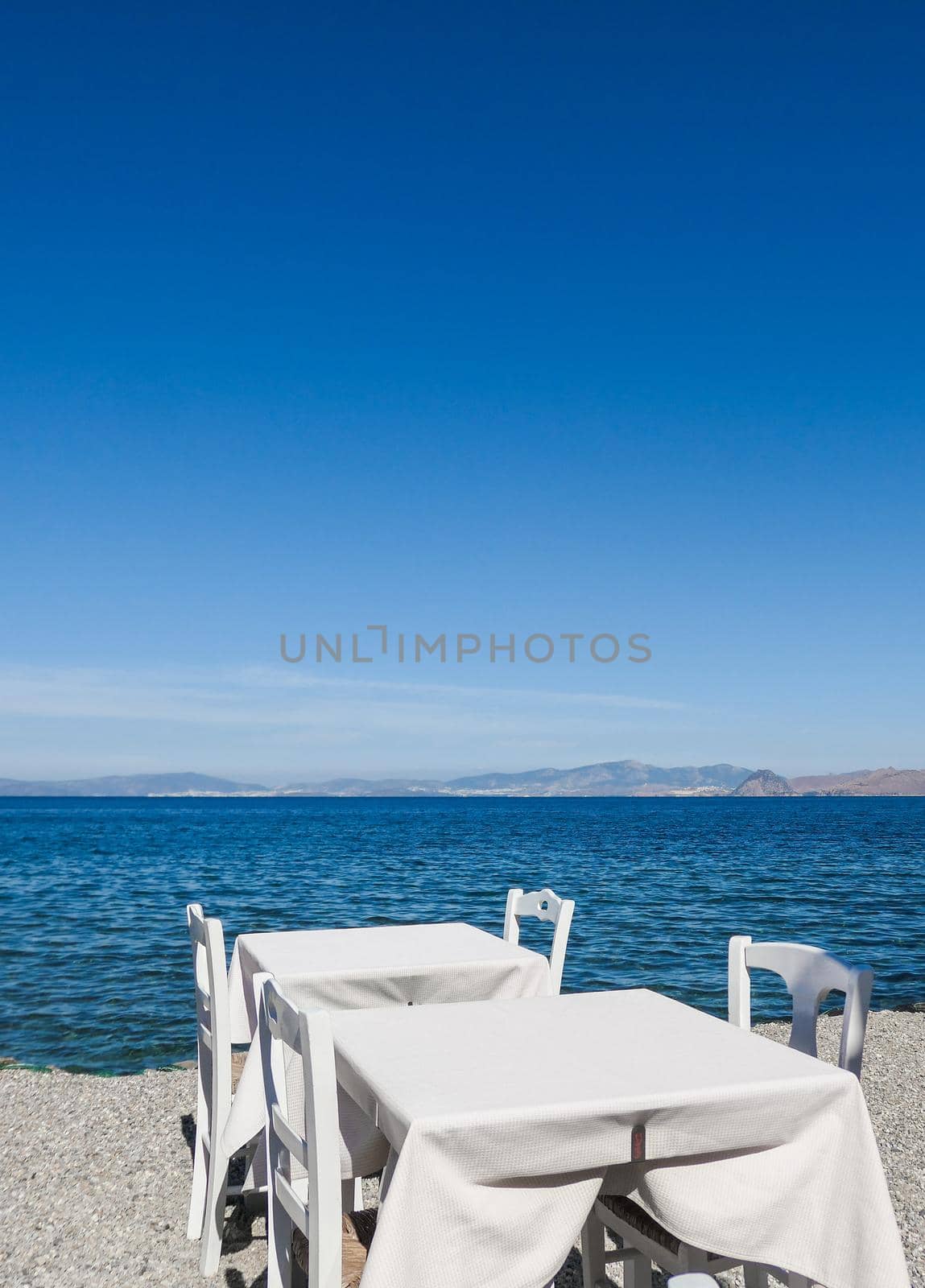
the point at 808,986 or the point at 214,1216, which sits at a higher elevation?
the point at 808,986

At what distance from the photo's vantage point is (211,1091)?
409cm

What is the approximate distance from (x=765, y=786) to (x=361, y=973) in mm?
187253

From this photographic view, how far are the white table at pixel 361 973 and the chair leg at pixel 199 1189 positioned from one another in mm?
402

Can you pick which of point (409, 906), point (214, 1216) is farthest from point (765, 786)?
point (214, 1216)

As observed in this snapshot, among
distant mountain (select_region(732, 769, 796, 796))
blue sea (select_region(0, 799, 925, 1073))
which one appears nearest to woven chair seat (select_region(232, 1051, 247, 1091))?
blue sea (select_region(0, 799, 925, 1073))

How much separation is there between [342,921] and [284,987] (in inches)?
480

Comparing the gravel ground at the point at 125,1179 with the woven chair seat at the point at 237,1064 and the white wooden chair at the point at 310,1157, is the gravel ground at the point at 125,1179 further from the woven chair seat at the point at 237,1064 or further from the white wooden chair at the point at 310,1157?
the white wooden chair at the point at 310,1157

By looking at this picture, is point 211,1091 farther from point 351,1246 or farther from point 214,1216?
point 351,1246

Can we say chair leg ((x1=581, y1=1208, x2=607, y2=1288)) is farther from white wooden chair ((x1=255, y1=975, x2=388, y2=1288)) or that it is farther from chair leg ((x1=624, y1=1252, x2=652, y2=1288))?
white wooden chair ((x1=255, y1=975, x2=388, y2=1288))

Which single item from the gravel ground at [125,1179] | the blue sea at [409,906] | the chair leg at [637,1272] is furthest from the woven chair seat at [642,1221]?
the blue sea at [409,906]

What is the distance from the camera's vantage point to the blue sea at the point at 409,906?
390 inches

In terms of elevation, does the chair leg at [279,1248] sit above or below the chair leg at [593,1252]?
above

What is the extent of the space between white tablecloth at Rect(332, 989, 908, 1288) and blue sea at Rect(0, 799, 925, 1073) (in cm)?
622

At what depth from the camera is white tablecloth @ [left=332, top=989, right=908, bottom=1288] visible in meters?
2.26
